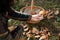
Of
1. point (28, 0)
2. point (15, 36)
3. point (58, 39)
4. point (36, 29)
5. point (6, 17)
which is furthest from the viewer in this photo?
point (28, 0)

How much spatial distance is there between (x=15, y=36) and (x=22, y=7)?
1.10 metres

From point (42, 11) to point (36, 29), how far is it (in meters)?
0.26

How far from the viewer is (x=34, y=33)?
236cm

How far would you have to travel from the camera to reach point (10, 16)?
1.55m

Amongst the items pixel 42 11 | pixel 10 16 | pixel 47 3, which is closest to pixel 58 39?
pixel 42 11

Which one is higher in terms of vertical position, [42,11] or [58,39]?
[42,11]

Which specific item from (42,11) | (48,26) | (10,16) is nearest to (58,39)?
(48,26)

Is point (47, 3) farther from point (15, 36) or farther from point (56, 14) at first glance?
point (15, 36)

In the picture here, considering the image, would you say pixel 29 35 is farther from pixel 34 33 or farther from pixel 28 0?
pixel 28 0

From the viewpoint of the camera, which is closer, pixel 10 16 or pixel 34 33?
pixel 10 16

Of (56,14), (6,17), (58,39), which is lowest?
(58,39)

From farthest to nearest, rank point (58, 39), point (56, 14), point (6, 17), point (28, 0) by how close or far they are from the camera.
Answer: point (28, 0)
point (56, 14)
point (58, 39)
point (6, 17)

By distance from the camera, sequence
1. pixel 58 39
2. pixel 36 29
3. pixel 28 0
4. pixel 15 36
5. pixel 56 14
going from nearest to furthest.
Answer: pixel 15 36 → pixel 58 39 → pixel 36 29 → pixel 56 14 → pixel 28 0

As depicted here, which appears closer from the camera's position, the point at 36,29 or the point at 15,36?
the point at 15,36
